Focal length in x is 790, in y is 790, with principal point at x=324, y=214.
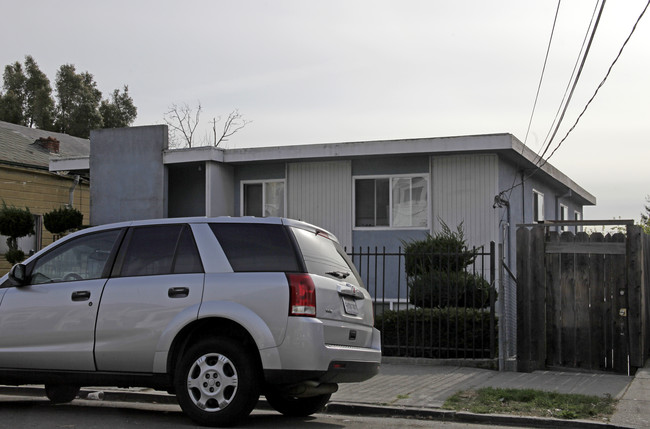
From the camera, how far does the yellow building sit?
22609 millimetres

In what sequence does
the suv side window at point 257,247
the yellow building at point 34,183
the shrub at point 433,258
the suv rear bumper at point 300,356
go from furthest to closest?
the yellow building at point 34,183
the shrub at point 433,258
the suv side window at point 257,247
the suv rear bumper at point 300,356

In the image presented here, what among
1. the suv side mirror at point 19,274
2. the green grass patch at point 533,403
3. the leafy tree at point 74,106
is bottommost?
the green grass patch at point 533,403

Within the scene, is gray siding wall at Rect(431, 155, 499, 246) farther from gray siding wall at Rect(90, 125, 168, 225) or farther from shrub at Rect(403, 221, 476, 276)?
gray siding wall at Rect(90, 125, 168, 225)

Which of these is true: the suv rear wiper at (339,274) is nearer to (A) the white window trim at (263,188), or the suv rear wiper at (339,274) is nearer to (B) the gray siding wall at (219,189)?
(B) the gray siding wall at (219,189)

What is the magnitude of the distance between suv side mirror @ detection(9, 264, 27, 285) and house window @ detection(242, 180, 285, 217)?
1100 centimetres

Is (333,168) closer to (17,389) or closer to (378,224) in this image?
(378,224)

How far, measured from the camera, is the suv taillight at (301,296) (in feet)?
21.6

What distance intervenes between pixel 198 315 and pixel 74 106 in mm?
44252

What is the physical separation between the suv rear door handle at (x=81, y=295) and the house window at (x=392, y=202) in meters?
10.6

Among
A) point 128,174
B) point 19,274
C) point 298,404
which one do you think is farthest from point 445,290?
point 128,174

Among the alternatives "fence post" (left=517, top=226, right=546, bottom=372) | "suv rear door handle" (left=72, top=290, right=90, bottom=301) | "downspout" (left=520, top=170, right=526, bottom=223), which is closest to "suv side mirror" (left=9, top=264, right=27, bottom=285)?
"suv rear door handle" (left=72, top=290, right=90, bottom=301)

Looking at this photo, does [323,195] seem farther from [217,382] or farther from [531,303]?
[217,382]

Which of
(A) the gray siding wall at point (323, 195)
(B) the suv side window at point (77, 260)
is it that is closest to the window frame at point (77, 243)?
(B) the suv side window at point (77, 260)

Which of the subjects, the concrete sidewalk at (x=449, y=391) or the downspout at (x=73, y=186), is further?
the downspout at (x=73, y=186)
